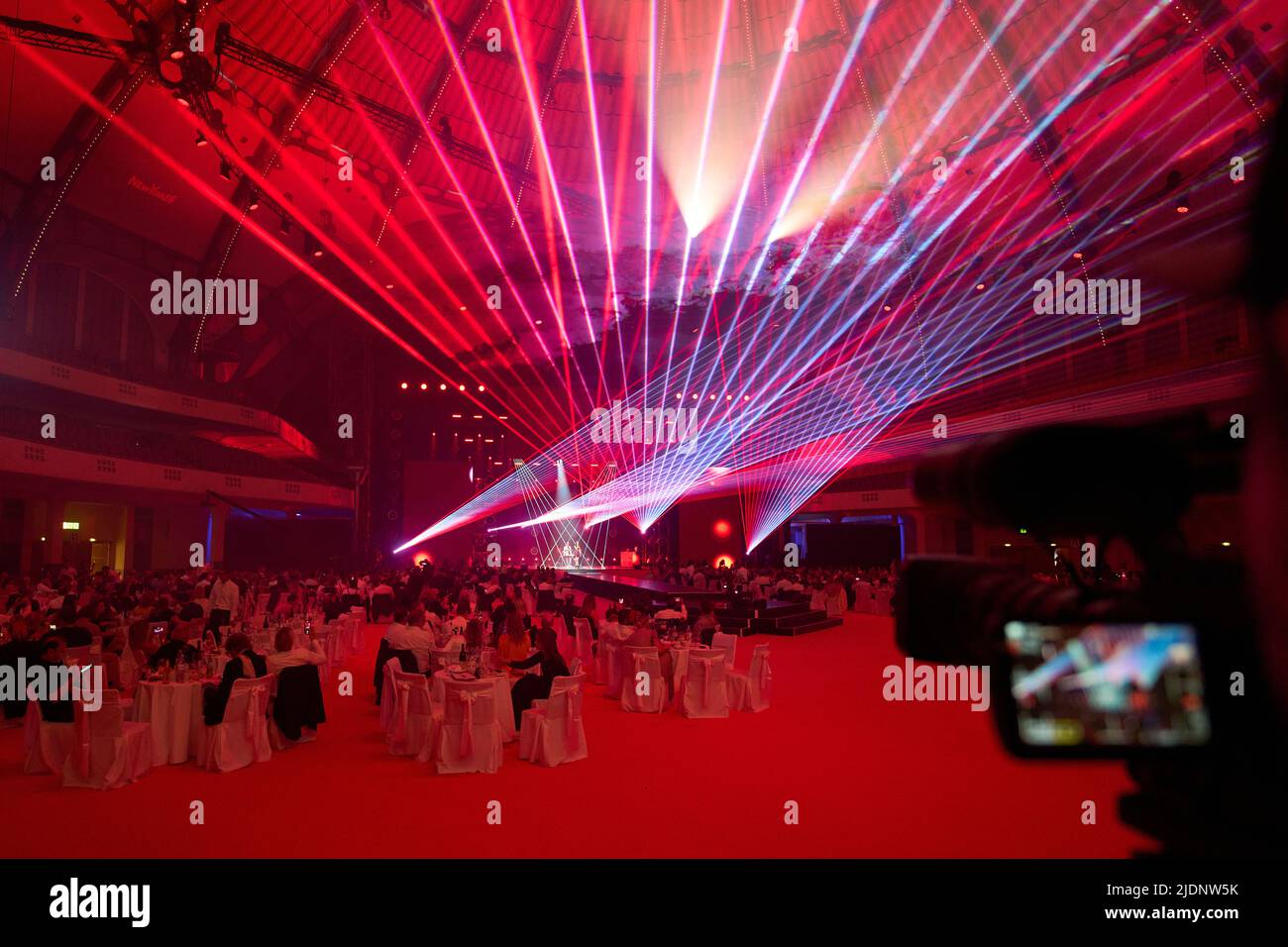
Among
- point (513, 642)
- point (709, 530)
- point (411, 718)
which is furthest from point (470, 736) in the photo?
point (709, 530)

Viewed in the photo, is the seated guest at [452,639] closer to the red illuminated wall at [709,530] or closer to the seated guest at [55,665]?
the seated guest at [55,665]

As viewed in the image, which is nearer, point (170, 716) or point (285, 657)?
point (170, 716)

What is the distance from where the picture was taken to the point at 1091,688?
123 cm

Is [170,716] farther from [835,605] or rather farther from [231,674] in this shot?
[835,605]

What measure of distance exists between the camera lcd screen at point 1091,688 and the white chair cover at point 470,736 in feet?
22.9

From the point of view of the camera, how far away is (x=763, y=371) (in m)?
33.5

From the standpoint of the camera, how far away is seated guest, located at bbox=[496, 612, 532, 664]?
10.1 meters

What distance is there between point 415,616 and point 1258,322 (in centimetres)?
1042

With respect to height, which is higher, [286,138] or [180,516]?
[286,138]

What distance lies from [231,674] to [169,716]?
64cm

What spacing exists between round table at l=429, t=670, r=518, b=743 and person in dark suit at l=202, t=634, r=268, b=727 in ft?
5.65

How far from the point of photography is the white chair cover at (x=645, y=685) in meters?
10.5
